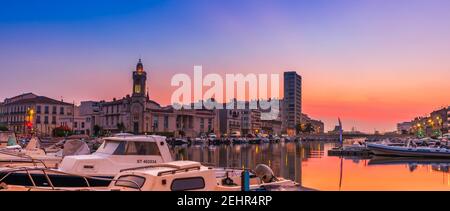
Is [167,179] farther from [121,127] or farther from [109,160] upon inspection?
[121,127]

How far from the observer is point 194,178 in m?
13.8

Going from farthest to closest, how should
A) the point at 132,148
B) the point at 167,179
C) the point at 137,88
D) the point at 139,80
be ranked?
the point at 139,80
the point at 137,88
the point at 132,148
the point at 167,179

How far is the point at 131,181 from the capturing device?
12.9 m

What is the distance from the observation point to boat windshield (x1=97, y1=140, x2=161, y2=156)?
22688mm

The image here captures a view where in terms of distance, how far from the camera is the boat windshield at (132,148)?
74.4 feet

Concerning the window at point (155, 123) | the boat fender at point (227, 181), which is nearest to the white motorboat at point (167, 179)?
the boat fender at point (227, 181)

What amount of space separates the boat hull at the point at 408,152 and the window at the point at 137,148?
5823cm

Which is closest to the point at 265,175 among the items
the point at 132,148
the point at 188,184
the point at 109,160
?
the point at 132,148

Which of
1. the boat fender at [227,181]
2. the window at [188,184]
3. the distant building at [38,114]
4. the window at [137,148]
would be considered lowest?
the boat fender at [227,181]

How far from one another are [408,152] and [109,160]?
199 feet

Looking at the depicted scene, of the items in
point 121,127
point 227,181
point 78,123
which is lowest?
point 227,181

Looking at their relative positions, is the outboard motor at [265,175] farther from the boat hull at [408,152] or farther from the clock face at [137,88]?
the clock face at [137,88]
